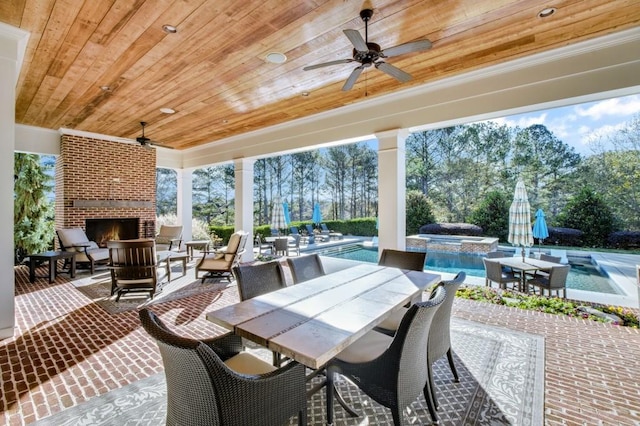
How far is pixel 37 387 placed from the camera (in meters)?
2.32

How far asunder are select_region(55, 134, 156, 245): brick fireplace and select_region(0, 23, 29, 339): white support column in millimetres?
4578

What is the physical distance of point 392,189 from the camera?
5.02m

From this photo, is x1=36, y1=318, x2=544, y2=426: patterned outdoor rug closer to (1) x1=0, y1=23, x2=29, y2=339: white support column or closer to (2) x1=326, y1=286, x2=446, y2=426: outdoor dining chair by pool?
(2) x1=326, y1=286, x2=446, y2=426: outdoor dining chair by pool

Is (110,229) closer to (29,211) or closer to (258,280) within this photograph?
(29,211)

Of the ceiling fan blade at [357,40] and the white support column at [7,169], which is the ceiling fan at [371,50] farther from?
the white support column at [7,169]

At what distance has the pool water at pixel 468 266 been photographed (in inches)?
266

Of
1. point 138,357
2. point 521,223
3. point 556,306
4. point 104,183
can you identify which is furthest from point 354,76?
point 104,183

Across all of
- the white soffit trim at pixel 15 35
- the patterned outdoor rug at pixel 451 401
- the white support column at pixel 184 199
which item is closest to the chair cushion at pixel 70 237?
the white support column at pixel 184 199

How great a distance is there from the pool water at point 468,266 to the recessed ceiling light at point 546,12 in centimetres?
578

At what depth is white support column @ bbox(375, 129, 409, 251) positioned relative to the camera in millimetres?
4961

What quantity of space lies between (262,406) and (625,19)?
14.8 ft

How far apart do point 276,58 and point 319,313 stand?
300 cm

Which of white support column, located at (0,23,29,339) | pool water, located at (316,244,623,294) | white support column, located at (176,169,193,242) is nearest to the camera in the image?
white support column, located at (0,23,29,339)

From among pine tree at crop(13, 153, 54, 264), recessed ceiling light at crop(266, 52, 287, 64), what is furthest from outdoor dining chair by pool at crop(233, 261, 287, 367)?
pine tree at crop(13, 153, 54, 264)
